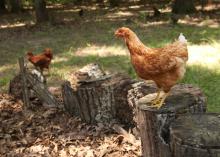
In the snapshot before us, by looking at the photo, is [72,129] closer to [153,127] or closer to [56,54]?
[153,127]

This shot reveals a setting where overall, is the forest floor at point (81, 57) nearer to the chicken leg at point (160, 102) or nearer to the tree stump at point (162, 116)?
the tree stump at point (162, 116)

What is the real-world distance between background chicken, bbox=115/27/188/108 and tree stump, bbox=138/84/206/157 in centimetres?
11

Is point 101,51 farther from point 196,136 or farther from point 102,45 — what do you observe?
point 196,136

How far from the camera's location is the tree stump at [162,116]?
194 inches

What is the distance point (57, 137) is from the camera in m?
6.75

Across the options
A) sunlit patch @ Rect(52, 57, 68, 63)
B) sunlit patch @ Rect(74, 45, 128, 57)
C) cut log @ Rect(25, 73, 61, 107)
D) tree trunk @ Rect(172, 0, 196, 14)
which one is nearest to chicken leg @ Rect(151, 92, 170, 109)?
cut log @ Rect(25, 73, 61, 107)

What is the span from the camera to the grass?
10250mm

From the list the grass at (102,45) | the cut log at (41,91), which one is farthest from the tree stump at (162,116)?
the cut log at (41,91)

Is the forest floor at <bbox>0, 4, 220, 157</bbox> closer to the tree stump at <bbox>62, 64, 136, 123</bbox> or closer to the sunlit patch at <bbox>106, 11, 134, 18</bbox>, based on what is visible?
the sunlit patch at <bbox>106, 11, 134, 18</bbox>

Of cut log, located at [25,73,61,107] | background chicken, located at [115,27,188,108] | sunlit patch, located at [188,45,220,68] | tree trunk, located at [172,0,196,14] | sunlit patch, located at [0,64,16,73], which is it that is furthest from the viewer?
tree trunk, located at [172,0,196,14]

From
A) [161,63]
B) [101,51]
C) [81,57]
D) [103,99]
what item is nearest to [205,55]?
[101,51]

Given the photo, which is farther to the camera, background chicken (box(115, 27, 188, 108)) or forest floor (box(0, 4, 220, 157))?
forest floor (box(0, 4, 220, 157))

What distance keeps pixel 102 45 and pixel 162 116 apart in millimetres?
9476

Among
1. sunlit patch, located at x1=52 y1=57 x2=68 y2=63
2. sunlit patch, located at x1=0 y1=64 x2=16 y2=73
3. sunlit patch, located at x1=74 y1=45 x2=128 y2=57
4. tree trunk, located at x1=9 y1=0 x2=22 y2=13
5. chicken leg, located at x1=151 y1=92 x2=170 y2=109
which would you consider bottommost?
sunlit patch, located at x1=0 y1=64 x2=16 y2=73
